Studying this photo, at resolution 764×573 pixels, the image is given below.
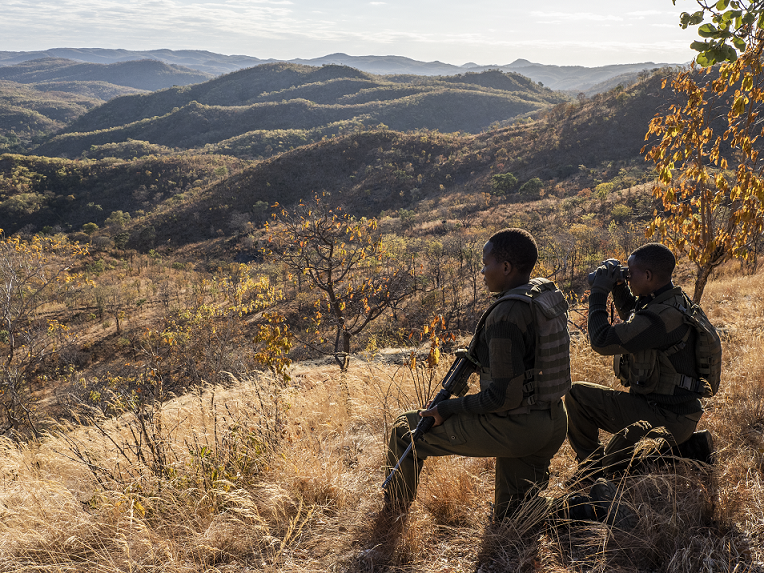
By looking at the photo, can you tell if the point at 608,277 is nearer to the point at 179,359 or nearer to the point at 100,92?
the point at 179,359

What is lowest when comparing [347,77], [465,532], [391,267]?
[391,267]

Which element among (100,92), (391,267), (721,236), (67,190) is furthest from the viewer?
(100,92)

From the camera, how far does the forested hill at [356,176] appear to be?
3225 cm

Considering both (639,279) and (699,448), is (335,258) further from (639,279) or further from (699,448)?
(699,448)

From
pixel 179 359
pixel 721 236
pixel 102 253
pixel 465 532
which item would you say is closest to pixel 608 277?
pixel 465 532

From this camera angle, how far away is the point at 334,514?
6.97 ft

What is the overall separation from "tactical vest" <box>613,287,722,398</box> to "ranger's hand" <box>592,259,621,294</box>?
204 mm

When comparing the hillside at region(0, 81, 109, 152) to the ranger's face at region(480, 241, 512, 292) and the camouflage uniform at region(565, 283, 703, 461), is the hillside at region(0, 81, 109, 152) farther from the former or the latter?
the camouflage uniform at region(565, 283, 703, 461)

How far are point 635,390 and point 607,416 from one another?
0.67ft

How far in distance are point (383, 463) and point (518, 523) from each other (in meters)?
0.90

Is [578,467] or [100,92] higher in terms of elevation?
[100,92]

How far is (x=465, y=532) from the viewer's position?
1.96 m

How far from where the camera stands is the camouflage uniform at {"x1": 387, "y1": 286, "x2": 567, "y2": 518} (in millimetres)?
1727

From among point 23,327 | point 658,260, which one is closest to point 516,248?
point 658,260
